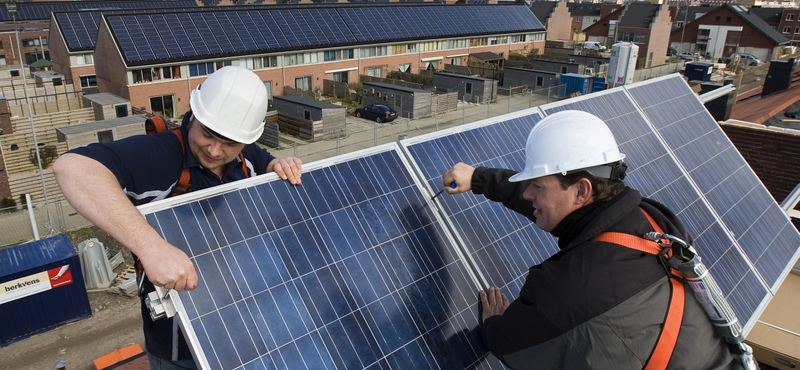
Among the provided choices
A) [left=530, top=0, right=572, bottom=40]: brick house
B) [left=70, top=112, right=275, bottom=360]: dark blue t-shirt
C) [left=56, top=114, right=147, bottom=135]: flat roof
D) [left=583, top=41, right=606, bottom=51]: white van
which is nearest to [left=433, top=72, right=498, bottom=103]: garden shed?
[left=56, top=114, right=147, bottom=135]: flat roof

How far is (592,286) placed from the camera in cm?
366

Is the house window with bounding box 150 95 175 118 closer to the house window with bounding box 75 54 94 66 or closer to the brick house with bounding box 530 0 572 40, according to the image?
the house window with bounding box 75 54 94 66

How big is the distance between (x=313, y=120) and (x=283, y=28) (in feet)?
48.8

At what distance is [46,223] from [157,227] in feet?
76.2

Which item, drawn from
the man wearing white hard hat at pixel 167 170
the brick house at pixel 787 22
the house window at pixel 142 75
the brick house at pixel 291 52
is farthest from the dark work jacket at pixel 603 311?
the brick house at pixel 787 22

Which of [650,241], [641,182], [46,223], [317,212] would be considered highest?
[650,241]

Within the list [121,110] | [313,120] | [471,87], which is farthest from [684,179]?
[471,87]

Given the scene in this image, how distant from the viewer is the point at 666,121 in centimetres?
1032

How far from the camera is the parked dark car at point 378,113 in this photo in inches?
1607

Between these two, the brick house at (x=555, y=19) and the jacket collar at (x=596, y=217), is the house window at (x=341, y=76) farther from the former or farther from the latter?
the jacket collar at (x=596, y=217)

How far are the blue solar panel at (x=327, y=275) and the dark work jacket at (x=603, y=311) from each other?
110 centimetres

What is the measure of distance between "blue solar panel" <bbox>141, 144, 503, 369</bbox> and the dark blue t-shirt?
59 cm

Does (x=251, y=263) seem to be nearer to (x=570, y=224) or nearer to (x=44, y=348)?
(x=570, y=224)

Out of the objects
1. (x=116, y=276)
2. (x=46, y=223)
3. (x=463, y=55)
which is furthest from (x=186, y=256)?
(x=463, y=55)
